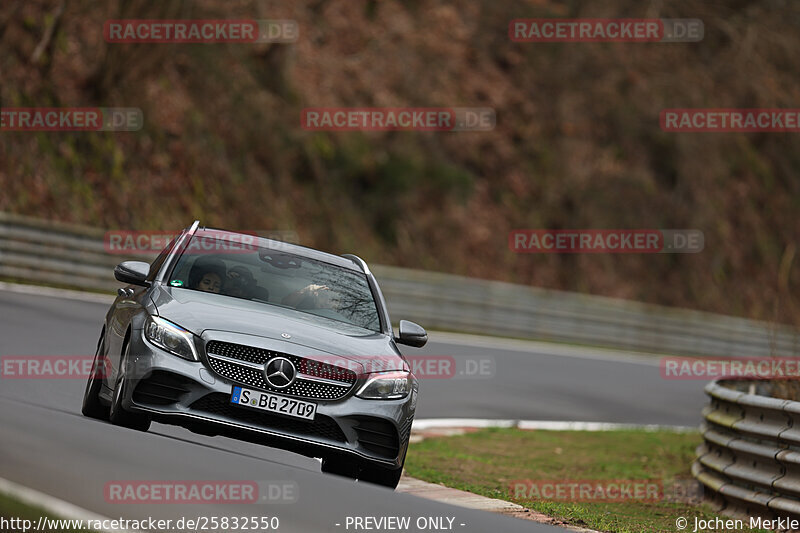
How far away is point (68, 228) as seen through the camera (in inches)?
893

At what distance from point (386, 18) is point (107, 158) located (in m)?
11.9

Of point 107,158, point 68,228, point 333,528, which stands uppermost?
point 107,158

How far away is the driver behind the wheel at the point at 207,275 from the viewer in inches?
359

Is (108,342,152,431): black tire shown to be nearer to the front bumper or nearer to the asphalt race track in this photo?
the front bumper

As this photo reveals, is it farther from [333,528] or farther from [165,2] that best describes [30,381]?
[165,2]

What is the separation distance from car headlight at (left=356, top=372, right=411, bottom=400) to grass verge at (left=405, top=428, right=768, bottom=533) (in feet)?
4.34

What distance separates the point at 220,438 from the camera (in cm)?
1020

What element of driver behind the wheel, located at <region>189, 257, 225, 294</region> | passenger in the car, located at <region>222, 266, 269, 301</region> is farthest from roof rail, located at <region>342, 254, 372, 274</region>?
driver behind the wheel, located at <region>189, 257, 225, 294</region>

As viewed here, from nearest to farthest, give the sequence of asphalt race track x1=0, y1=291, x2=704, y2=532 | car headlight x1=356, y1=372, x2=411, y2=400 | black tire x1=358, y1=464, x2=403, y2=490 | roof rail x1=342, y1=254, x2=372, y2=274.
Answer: asphalt race track x1=0, y1=291, x2=704, y2=532 < car headlight x1=356, y1=372, x2=411, y2=400 < black tire x1=358, y1=464, x2=403, y2=490 < roof rail x1=342, y1=254, x2=372, y2=274

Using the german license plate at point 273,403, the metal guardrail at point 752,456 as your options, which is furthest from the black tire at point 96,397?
the metal guardrail at point 752,456

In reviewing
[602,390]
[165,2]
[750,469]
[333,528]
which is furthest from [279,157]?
[333,528]

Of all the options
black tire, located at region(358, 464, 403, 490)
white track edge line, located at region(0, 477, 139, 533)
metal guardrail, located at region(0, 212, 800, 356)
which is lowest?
white track edge line, located at region(0, 477, 139, 533)

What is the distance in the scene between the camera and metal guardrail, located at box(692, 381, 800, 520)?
920 cm

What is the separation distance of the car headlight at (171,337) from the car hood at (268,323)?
2.0 inches
